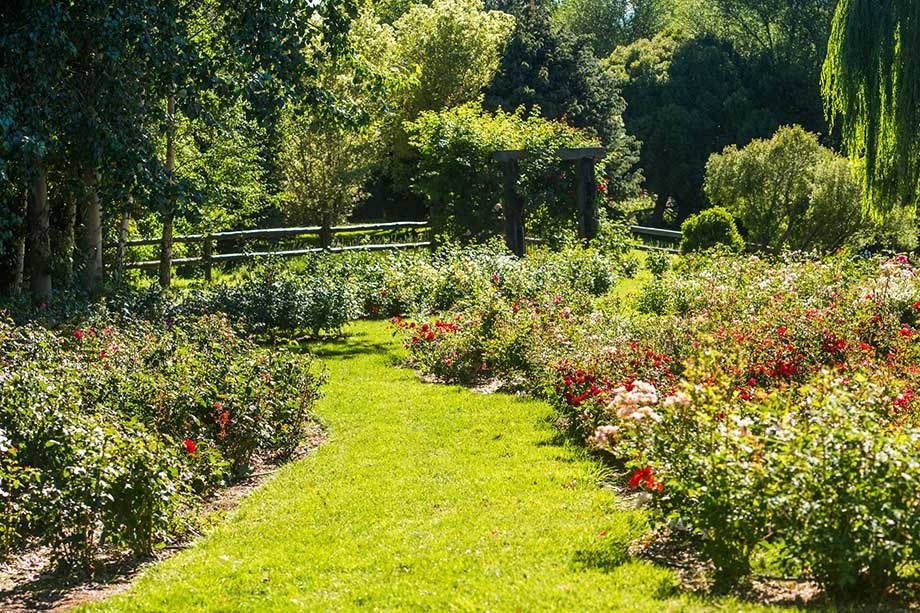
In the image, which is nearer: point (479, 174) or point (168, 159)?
point (168, 159)

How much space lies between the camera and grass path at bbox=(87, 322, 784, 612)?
16.0 feet

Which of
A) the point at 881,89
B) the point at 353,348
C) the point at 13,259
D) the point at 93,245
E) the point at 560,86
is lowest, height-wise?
the point at 353,348

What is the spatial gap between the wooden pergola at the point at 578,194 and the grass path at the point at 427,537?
10075 millimetres

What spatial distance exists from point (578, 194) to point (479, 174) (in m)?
1.98

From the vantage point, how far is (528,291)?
44.7 ft

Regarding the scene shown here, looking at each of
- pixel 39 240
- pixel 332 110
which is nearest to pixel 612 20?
pixel 332 110

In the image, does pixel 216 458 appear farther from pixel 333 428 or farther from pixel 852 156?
pixel 852 156

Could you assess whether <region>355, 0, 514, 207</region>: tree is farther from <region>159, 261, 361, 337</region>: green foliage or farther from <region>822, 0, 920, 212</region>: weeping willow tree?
<region>159, 261, 361, 337</region>: green foliage

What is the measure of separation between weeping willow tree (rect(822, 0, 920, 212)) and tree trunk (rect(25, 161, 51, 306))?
1090 centimetres

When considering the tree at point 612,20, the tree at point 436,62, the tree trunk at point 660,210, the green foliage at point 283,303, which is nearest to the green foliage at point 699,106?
the tree trunk at point 660,210

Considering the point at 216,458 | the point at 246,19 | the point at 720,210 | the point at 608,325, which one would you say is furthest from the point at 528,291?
the point at 720,210

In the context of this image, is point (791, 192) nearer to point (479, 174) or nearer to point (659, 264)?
point (659, 264)

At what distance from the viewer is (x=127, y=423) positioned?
240 inches

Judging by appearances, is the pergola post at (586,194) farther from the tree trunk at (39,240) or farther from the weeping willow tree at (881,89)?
the tree trunk at (39,240)
